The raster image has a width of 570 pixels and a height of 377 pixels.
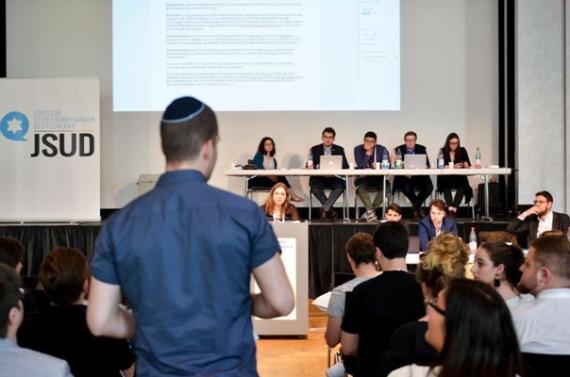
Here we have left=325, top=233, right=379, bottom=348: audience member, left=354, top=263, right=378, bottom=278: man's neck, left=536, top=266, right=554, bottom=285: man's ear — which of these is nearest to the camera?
left=536, top=266, right=554, bottom=285: man's ear

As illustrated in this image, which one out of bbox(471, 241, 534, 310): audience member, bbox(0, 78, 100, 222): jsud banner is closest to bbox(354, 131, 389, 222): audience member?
bbox(0, 78, 100, 222): jsud banner

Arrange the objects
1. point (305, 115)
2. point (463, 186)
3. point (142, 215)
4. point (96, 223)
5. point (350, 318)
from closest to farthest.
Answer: point (142, 215) → point (350, 318) → point (96, 223) → point (463, 186) → point (305, 115)

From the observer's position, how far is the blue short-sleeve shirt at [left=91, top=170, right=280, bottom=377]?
164 cm

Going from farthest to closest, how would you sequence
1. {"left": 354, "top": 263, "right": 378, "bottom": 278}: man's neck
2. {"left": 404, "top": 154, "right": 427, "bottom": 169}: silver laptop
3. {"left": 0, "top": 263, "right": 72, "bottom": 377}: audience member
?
{"left": 404, "top": 154, "right": 427, "bottom": 169}: silver laptop < {"left": 354, "top": 263, "right": 378, "bottom": 278}: man's neck < {"left": 0, "top": 263, "right": 72, "bottom": 377}: audience member

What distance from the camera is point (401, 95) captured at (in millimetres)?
10680

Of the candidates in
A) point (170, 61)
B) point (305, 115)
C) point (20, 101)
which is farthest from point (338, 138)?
point (20, 101)

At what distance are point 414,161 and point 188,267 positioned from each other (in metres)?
7.93

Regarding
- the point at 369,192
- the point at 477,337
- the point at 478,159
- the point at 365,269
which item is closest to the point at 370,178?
the point at 369,192

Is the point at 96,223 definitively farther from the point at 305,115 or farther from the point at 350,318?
the point at 350,318

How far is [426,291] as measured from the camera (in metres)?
2.97

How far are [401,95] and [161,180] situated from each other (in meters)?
9.26

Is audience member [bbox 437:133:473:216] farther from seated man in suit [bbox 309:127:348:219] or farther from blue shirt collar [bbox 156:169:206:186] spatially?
blue shirt collar [bbox 156:169:206:186]

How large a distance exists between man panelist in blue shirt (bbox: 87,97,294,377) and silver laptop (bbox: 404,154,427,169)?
784 centimetres

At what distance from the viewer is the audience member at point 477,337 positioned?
162 cm
